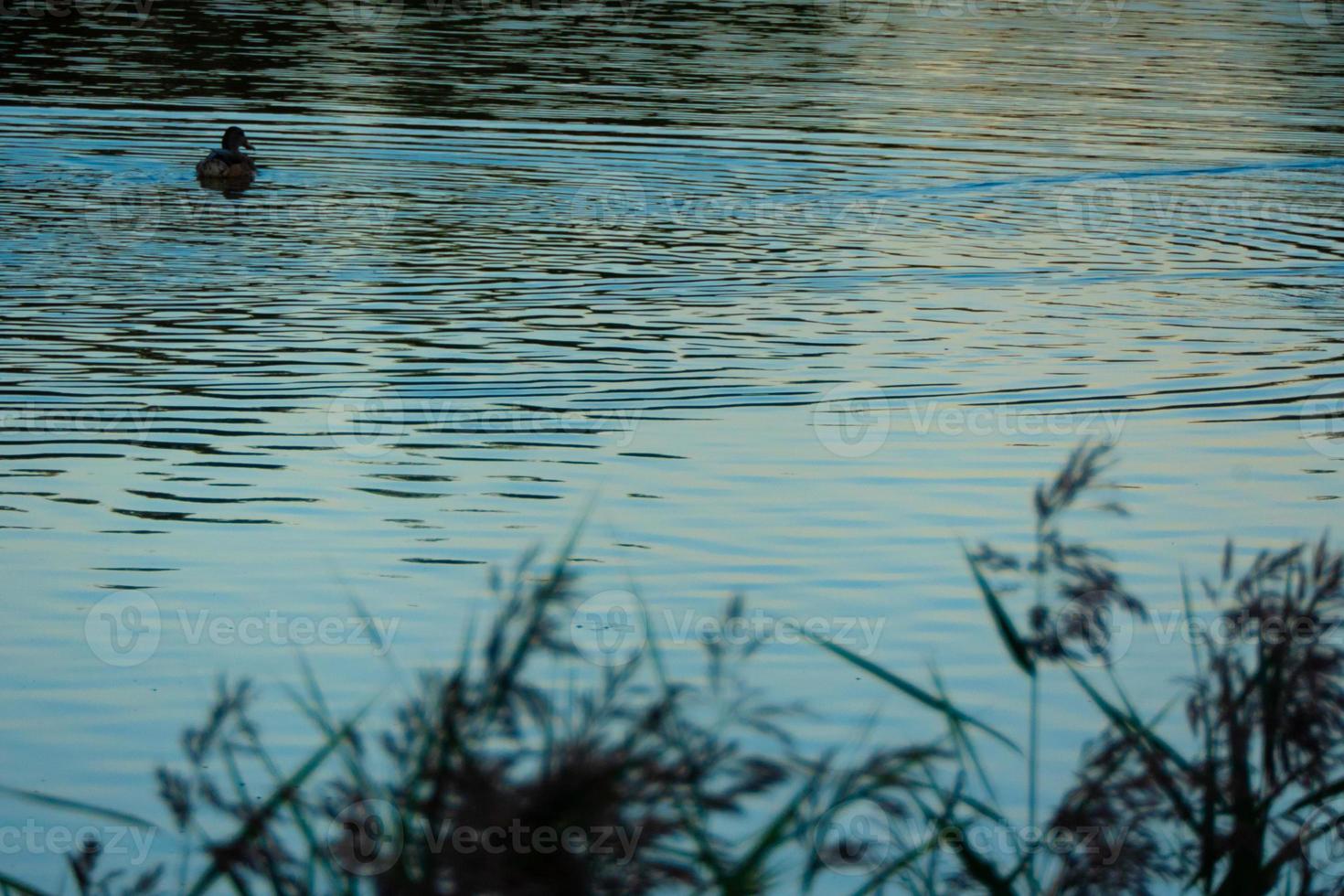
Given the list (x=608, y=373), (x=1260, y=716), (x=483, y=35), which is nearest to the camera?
(x=1260, y=716)

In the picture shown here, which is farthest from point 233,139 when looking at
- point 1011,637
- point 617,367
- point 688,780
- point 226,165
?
point 688,780

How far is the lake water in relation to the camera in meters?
7.85


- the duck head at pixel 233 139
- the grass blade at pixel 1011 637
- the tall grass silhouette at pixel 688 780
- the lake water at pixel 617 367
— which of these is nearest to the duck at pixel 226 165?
the duck head at pixel 233 139

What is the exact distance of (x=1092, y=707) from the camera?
732 centimetres

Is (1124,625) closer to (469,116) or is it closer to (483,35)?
(469,116)

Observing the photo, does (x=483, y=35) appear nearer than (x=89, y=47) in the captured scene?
No

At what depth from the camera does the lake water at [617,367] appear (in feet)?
25.8

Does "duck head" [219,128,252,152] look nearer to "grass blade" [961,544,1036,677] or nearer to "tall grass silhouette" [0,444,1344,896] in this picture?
"tall grass silhouette" [0,444,1344,896]

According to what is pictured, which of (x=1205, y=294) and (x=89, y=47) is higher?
(x=89, y=47)

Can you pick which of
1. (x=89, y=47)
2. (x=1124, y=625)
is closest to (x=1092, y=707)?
(x=1124, y=625)

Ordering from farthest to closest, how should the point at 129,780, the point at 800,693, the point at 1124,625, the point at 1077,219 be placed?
the point at 1077,219, the point at 1124,625, the point at 800,693, the point at 129,780

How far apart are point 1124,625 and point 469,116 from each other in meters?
16.7

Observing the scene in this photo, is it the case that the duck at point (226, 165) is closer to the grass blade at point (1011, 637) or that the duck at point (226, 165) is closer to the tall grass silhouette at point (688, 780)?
the tall grass silhouette at point (688, 780)

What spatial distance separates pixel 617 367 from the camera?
12148 mm
